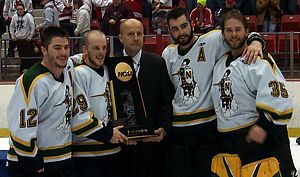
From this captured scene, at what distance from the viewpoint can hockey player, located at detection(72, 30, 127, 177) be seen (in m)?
4.32

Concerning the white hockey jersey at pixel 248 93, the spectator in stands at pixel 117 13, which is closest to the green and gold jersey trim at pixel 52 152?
the white hockey jersey at pixel 248 93

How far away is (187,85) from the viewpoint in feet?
14.7

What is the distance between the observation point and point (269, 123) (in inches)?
155

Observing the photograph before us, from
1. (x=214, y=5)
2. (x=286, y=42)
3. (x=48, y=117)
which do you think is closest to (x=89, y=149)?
(x=48, y=117)

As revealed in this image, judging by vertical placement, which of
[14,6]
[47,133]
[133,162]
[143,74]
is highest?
[14,6]

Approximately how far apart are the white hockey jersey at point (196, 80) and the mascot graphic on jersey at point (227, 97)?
0.83 feet

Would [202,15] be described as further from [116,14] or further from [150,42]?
[150,42]

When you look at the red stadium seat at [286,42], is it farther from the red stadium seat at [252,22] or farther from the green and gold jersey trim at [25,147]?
the green and gold jersey trim at [25,147]

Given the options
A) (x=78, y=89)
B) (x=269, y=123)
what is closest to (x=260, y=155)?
(x=269, y=123)

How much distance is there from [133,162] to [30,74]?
103 centimetres

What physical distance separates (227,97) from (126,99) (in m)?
0.71

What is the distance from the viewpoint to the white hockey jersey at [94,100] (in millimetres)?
4328

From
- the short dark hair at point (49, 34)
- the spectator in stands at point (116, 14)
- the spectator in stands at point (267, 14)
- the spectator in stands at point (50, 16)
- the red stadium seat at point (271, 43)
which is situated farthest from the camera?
the spectator in stands at point (50, 16)

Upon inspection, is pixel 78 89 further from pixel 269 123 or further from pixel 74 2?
pixel 74 2
